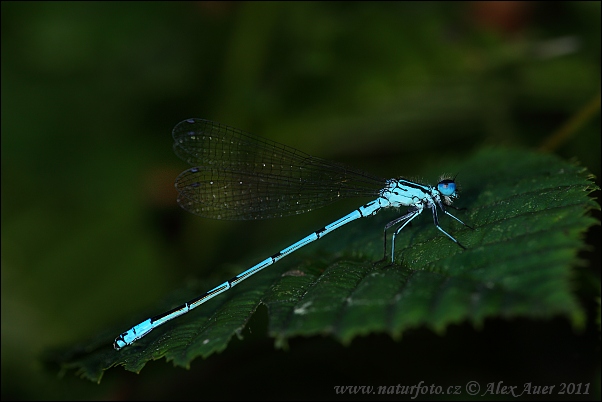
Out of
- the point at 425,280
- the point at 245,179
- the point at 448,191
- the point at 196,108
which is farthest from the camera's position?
the point at 196,108

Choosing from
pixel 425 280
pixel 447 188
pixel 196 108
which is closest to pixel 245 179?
pixel 447 188

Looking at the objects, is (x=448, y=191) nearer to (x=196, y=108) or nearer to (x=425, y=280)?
(x=425, y=280)

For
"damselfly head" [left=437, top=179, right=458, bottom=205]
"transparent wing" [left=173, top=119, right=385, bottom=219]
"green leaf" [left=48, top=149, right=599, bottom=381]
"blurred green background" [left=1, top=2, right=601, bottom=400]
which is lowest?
"green leaf" [left=48, top=149, right=599, bottom=381]

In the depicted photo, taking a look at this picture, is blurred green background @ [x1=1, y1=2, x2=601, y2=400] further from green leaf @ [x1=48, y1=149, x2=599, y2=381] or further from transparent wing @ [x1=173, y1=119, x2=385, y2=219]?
green leaf @ [x1=48, y1=149, x2=599, y2=381]

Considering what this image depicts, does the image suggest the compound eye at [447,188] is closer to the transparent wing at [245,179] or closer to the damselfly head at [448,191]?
the damselfly head at [448,191]

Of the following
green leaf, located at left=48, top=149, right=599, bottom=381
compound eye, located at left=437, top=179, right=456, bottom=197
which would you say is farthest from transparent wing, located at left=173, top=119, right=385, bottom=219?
compound eye, located at left=437, top=179, right=456, bottom=197

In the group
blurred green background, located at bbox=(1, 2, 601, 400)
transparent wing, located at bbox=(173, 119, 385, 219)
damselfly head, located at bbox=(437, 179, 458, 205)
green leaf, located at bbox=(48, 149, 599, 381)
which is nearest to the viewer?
green leaf, located at bbox=(48, 149, 599, 381)
